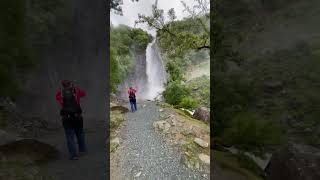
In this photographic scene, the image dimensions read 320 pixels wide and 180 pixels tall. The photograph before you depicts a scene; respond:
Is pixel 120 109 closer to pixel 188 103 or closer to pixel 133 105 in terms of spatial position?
pixel 133 105

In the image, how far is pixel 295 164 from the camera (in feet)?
12.5

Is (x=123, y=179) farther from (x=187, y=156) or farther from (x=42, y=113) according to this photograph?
(x=42, y=113)

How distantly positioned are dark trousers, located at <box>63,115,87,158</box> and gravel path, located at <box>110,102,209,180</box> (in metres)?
0.47

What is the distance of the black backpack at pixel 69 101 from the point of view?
132 inches

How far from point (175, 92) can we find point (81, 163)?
2146mm

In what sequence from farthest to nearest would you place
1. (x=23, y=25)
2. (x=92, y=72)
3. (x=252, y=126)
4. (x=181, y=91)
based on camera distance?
(x=92, y=72) < (x=181, y=91) < (x=252, y=126) < (x=23, y=25)

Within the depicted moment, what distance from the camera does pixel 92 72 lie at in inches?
228

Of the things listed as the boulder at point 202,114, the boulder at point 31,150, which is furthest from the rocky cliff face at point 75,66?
the boulder at point 202,114

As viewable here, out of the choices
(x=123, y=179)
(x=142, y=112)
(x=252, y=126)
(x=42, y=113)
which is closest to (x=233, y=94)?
(x=252, y=126)

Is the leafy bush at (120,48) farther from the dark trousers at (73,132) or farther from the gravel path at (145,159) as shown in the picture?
the dark trousers at (73,132)

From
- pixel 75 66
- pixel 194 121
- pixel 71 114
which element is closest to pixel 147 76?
pixel 75 66

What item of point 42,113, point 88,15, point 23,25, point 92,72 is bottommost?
point 42,113

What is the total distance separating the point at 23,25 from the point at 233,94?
3259 millimetres

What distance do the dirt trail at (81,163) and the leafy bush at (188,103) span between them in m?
1.50
